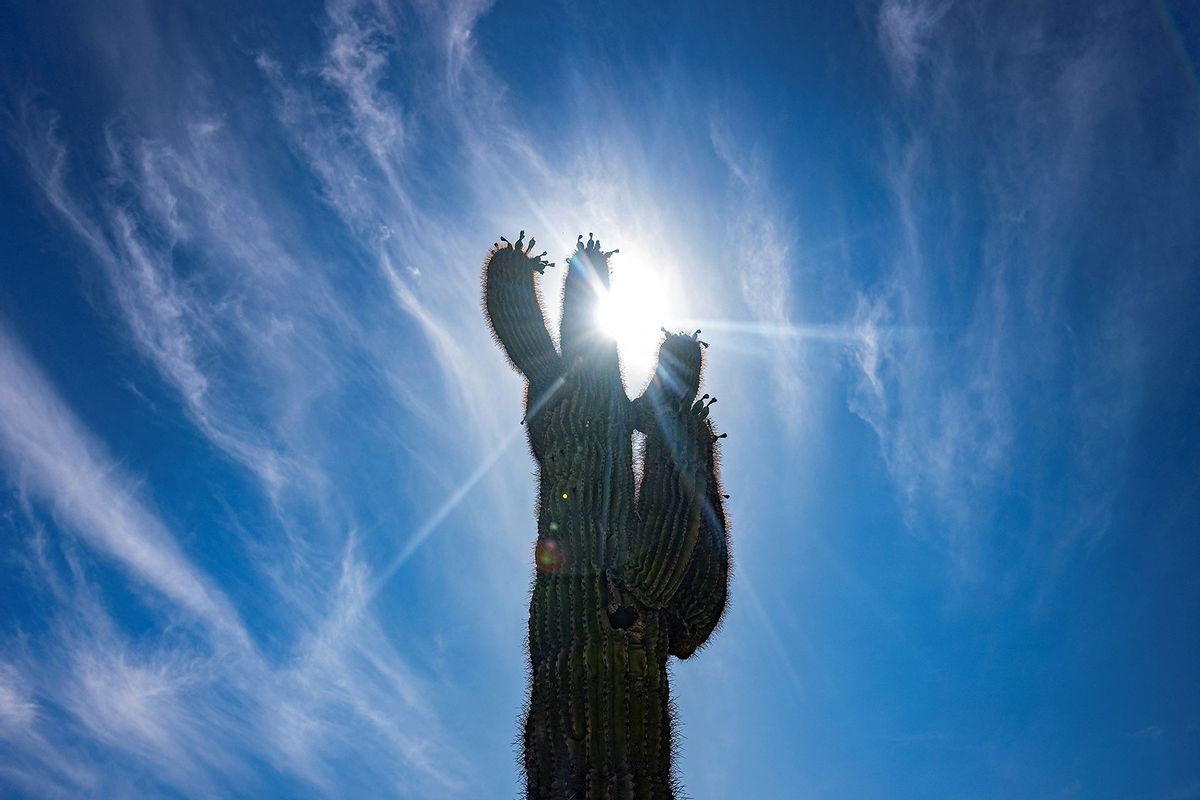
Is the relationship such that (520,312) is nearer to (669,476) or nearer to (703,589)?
(669,476)

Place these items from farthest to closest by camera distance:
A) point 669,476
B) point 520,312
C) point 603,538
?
point 520,312 → point 669,476 → point 603,538

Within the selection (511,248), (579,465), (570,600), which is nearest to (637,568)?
(570,600)

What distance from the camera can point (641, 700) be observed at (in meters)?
5.03

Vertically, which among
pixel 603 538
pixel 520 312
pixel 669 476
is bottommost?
pixel 603 538

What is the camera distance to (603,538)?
5.62m

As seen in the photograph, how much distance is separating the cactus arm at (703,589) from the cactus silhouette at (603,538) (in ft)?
0.04

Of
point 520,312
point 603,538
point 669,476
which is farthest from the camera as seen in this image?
point 520,312

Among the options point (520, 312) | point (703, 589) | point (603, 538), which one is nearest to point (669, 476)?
point (603, 538)

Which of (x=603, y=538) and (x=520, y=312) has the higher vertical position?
(x=520, y=312)

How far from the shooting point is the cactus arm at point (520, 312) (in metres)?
6.78

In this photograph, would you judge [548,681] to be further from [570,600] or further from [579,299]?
[579,299]

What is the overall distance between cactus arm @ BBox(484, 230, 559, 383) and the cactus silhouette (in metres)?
0.01

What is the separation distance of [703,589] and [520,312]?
10.4 ft

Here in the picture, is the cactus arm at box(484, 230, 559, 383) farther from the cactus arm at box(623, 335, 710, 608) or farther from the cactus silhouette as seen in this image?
the cactus arm at box(623, 335, 710, 608)
